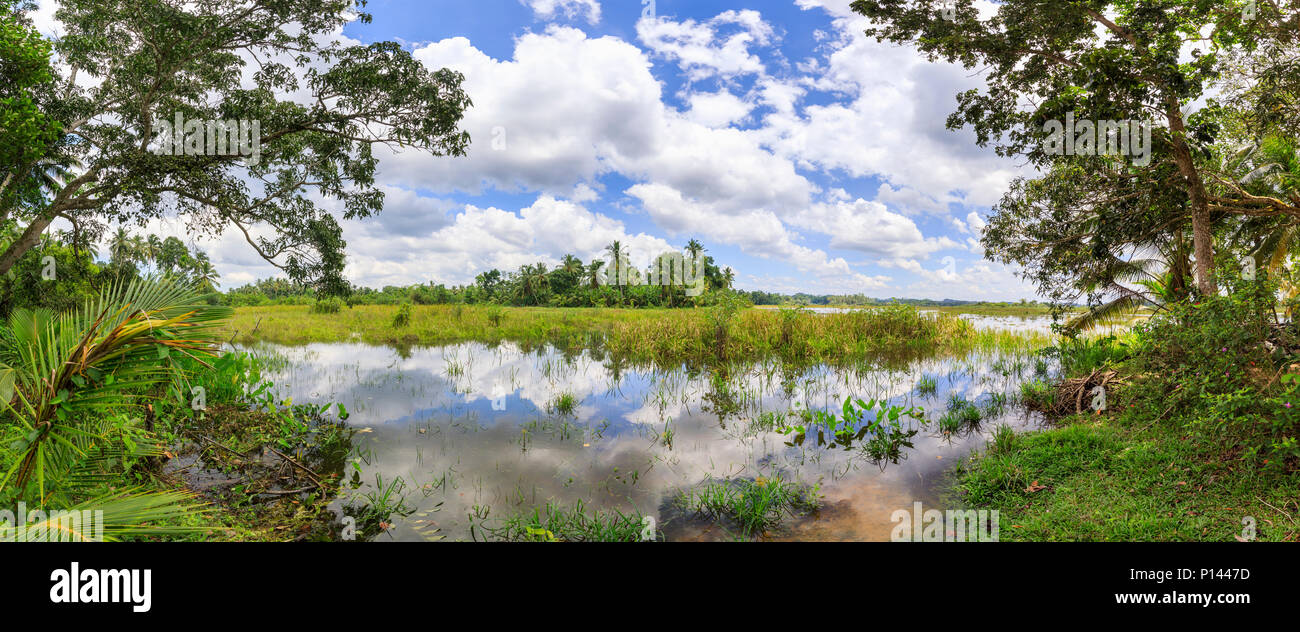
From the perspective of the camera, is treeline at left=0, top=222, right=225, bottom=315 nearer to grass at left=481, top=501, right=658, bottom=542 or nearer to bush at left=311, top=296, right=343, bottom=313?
grass at left=481, top=501, right=658, bottom=542

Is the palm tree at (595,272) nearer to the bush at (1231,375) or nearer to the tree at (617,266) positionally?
the tree at (617,266)

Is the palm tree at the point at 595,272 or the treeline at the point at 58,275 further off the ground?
the palm tree at the point at 595,272

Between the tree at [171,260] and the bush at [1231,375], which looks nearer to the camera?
the tree at [171,260]

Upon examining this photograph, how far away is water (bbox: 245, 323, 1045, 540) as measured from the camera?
5.27 m

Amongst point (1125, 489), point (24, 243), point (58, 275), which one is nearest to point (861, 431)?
point (1125, 489)

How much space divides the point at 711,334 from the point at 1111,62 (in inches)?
399

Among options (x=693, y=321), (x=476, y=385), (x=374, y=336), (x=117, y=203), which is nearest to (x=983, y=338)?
(x=693, y=321)

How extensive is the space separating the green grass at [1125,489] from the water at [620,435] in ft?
2.36

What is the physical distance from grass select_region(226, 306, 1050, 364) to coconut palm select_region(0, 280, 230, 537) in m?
9.99

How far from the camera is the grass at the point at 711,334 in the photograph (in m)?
14.7

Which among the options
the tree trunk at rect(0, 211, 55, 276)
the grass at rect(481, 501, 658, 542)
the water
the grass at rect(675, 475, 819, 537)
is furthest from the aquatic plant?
the tree trunk at rect(0, 211, 55, 276)

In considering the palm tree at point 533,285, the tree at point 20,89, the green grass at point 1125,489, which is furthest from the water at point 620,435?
the palm tree at point 533,285

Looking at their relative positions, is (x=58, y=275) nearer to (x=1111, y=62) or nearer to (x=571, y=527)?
(x=571, y=527)

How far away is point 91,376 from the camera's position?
2354mm
